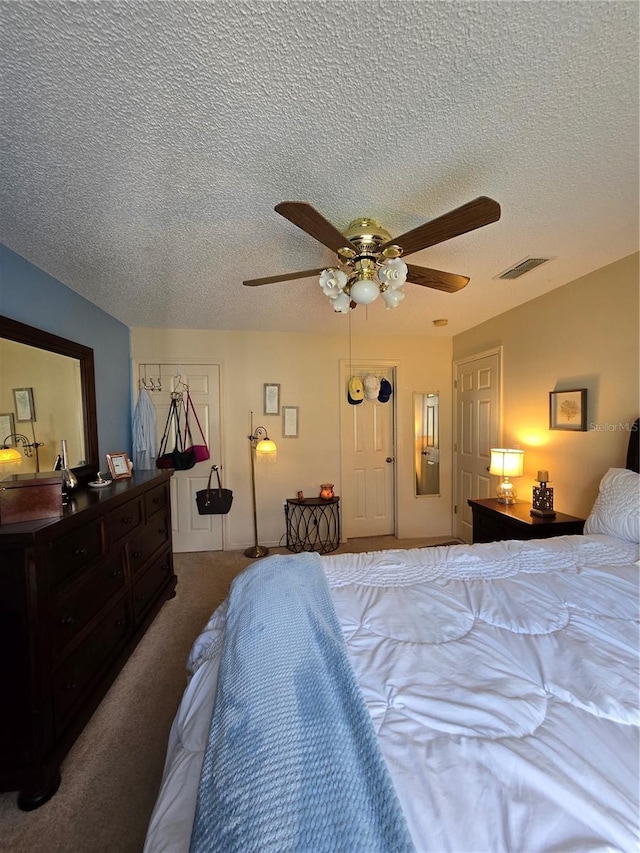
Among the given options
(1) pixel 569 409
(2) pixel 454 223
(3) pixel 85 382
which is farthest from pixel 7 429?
(1) pixel 569 409

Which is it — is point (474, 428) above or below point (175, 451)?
above

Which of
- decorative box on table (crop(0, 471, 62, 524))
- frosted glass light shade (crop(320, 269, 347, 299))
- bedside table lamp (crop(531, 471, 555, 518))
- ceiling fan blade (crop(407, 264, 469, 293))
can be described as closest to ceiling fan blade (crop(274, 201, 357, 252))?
frosted glass light shade (crop(320, 269, 347, 299))

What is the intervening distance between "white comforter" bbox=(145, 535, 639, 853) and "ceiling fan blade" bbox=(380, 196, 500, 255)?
1.39 m

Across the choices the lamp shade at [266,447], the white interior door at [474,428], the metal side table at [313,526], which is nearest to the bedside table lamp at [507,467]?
the white interior door at [474,428]

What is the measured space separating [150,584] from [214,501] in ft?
3.50

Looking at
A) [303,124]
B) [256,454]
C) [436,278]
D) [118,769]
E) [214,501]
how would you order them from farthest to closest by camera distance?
[256,454] < [214,501] < [436,278] < [118,769] < [303,124]

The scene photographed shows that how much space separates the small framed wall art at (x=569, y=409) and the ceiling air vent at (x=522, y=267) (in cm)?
92

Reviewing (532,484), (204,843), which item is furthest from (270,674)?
(532,484)

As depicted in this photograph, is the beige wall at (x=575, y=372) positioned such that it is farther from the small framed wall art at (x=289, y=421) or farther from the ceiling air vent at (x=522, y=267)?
the small framed wall art at (x=289, y=421)

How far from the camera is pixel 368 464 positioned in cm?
405

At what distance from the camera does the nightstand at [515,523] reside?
2352 millimetres

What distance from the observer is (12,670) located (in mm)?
1335

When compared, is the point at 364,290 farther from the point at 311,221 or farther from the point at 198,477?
the point at 198,477

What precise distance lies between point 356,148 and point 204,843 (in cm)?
187
